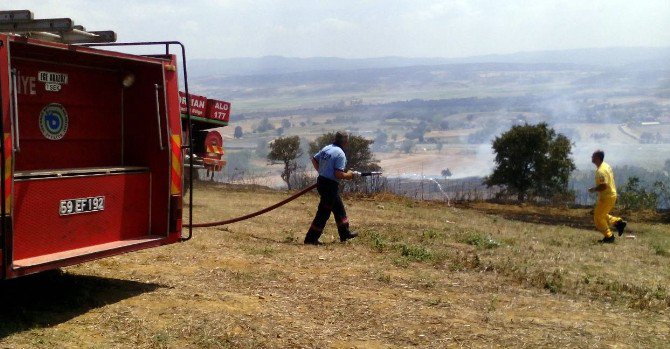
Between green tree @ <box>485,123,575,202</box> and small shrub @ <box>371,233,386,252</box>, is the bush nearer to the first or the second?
green tree @ <box>485,123,575,202</box>

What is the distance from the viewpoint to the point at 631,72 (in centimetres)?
13525

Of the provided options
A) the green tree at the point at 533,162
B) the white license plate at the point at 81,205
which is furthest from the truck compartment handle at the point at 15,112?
the green tree at the point at 533,162

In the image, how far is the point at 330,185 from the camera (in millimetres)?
11594

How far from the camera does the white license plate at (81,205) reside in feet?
22.8

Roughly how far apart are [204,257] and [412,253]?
105 inches

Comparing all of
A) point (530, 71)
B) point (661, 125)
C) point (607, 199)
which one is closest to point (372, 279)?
point (607, 199)

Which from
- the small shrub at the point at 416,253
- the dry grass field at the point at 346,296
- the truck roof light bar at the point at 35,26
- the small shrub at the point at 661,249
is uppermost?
the truck roof light bar at the point at 35,26

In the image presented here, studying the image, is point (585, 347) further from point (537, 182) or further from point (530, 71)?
point (530, 71)

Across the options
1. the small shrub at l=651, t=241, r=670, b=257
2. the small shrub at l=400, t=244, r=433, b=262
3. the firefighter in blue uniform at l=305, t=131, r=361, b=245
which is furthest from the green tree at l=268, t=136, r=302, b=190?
the small shrub at l=400, t=244, r=433, b=262

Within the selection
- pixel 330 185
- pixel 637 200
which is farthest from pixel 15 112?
pixel 637 200

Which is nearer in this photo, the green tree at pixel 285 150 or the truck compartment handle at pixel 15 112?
the truck compartment handle at pixel 15 112

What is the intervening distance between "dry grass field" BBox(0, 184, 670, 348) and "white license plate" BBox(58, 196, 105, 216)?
2.74 ft

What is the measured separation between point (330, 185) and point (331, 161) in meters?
0.36

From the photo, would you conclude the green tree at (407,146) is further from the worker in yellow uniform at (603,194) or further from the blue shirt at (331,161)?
the blue shirt at (331,161)
